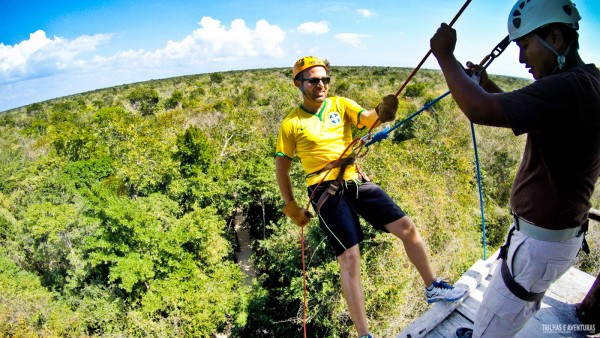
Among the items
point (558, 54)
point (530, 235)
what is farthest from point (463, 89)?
point (530, 235)

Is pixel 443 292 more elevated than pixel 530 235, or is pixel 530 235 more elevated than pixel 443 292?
pixel 530 235

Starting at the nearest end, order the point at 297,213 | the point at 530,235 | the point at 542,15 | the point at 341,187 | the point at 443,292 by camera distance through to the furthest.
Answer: the point at 542,15 < the point at 530,235 < the point at 443,292 < the point at 341,187 < the point at 297,213

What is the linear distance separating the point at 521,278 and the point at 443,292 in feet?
3.93

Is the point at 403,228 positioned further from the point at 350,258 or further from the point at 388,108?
the point at 388,108

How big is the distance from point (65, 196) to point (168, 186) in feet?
24.2

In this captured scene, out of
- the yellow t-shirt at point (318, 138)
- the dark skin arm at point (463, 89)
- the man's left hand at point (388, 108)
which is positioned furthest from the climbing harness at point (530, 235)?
the yellow t-shirt at point (318, 138)

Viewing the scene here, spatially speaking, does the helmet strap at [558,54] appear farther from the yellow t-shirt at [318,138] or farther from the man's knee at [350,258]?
the man's knee at [350,258]

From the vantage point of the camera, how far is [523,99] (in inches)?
58.2

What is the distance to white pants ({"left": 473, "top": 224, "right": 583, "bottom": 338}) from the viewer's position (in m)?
1.90

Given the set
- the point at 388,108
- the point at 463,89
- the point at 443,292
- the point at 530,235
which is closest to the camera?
the point at 463,89

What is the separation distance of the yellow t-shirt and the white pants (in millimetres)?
1610

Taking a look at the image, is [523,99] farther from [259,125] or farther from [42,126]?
[42,126]

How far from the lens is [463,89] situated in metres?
1.60

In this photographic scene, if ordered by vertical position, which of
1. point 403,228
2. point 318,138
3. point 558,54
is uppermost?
point 558,54
